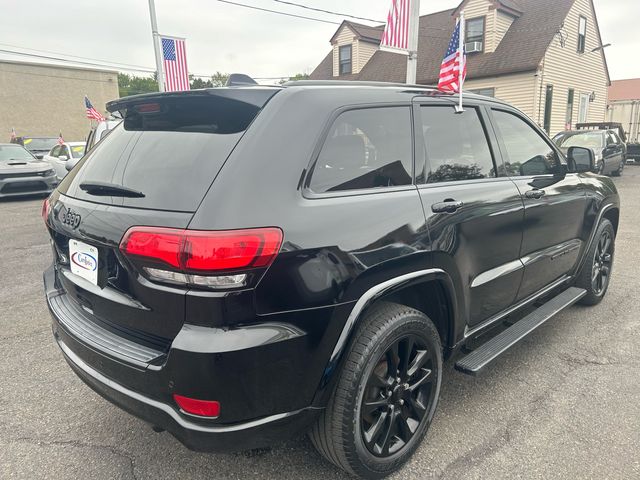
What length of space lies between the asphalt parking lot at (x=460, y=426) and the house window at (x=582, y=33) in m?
21.2

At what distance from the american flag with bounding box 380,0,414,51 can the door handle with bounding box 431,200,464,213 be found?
18.5 ft

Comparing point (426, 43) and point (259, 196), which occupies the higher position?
point (426, 43)

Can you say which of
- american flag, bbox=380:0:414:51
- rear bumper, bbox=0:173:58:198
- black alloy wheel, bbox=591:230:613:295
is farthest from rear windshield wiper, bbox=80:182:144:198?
rear bumper, bbox=0:173:58:198

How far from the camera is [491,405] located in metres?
2.82

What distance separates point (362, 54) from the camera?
23.8m

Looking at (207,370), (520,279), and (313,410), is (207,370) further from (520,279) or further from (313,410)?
(520,279)

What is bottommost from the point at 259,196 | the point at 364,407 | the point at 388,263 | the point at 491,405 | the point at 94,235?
the point at 491,405

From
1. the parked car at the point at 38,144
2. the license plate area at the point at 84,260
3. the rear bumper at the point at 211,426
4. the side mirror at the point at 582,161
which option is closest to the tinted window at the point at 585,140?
the side mirror at the point at 582,161

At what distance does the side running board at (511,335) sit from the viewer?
2605 mm

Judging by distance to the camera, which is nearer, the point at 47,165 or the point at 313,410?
the point at 313,410

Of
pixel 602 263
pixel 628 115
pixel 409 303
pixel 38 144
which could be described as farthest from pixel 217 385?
pixel 628 115

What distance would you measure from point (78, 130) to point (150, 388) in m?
35.9

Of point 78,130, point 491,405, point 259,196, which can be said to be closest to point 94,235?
point 259,196

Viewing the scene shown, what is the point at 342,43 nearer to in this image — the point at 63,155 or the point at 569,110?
the point at 569,110
